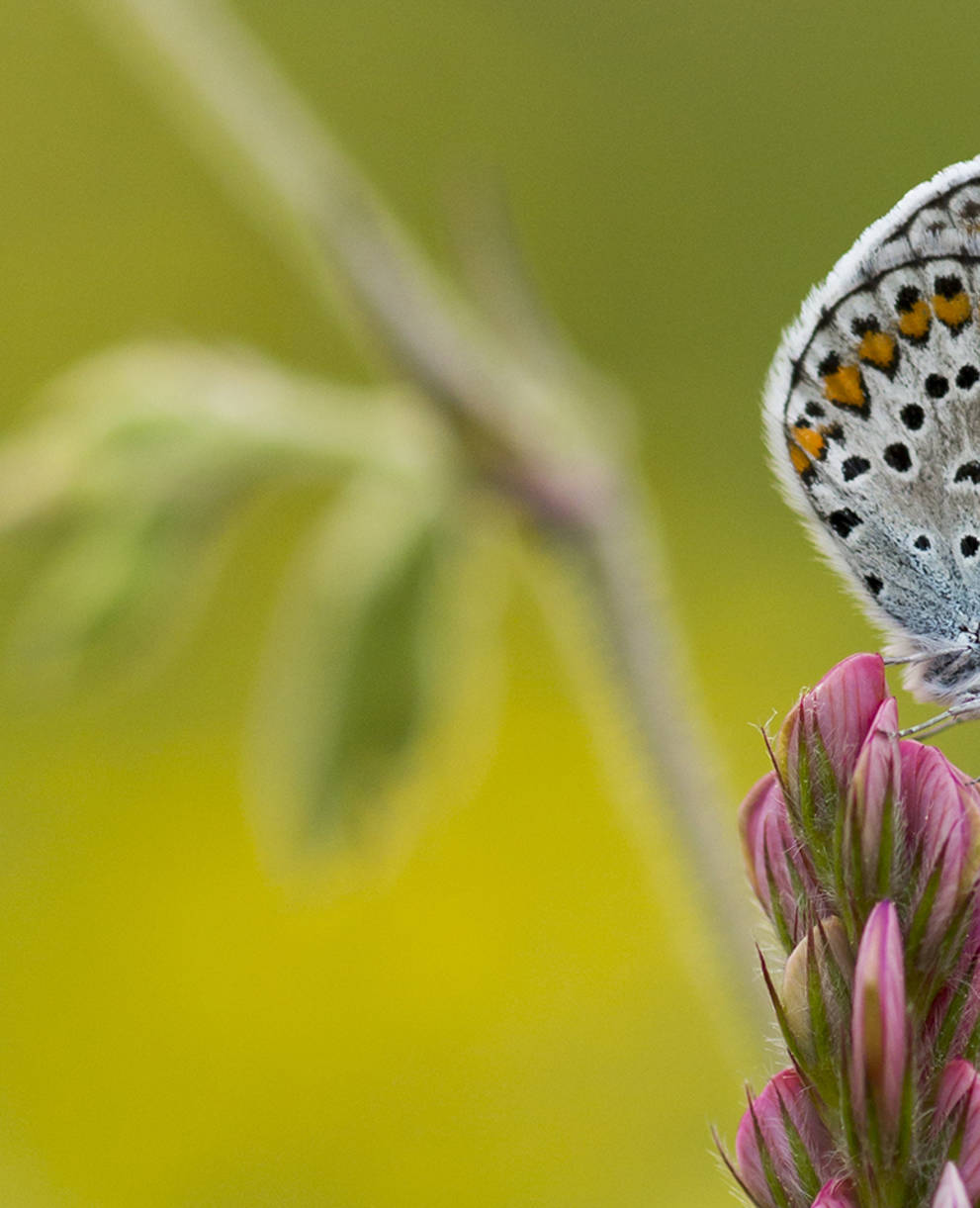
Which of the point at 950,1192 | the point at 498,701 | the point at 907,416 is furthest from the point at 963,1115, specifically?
the point at 498,701

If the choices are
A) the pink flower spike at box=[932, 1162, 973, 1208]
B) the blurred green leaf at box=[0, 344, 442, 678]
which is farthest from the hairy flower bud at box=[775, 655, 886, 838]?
the blurred green leaf at box=[0, 344, 442, 678]

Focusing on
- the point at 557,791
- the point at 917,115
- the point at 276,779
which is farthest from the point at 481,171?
the point at 917,115

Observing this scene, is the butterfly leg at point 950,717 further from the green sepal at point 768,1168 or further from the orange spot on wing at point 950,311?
the green sepal at point 768,1168

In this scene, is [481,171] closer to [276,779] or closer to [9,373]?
[276,779]

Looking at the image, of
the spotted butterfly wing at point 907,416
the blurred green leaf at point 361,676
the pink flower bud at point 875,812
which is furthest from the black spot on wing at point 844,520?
the blurred green leaf at point 361,676

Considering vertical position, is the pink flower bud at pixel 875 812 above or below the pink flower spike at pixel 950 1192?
above

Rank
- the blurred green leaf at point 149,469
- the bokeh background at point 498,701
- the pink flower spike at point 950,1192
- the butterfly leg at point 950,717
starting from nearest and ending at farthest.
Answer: the pink flower spike at point 950,1192
the butterfly leg at point 950,717
the blurred green leaf at point 149,469
the bokeh background at point 498,701

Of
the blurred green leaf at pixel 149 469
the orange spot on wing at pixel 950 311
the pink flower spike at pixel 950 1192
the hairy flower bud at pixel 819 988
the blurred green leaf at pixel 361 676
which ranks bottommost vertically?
the pink flower spike at pixel 950 1192
